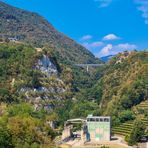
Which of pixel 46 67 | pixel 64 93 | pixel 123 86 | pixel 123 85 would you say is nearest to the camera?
pixel 123 86

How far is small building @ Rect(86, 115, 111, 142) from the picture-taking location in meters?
80.0

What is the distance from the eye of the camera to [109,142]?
76625 mm

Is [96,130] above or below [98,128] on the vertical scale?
below

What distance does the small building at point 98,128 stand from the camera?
8000 cm

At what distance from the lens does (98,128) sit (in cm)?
→ 8081

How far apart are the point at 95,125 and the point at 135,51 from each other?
197ft

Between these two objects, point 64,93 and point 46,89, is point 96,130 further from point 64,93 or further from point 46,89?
point 64,93

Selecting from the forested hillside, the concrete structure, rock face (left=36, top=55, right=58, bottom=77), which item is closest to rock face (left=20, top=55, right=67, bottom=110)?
rock face (left=36, top=55, right=58, bottom=77)

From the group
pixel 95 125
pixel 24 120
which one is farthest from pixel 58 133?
pixel 24 120

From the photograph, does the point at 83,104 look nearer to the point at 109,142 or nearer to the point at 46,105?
the point at 46,105

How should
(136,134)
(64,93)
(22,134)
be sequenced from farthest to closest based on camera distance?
(64,93)
(136,134)
(22,134)

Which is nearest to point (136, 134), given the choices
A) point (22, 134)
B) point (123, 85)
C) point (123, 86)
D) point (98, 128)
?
point (98, 128)

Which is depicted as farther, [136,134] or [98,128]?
[98,128]

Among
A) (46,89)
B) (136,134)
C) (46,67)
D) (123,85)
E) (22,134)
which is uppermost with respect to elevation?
(46,67)
